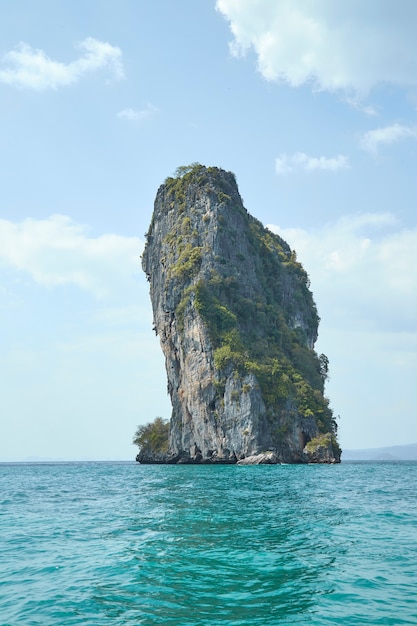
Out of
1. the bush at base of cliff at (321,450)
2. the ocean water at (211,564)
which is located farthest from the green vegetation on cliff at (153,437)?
the ocean water at (211,564)

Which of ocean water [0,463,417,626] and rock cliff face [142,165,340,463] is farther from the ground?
rock cliff face [142,165,340,463]

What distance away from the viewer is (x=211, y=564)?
11.6 m

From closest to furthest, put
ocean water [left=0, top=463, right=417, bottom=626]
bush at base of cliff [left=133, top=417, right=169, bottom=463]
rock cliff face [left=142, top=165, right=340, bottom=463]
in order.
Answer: ocean water [left=0, top=463, right=417, bottom=626], rock cliff face [left=142, top=165, right=340, bottom=463], bush at base of cliff [left=133, top=417, right=169, bottom=463]

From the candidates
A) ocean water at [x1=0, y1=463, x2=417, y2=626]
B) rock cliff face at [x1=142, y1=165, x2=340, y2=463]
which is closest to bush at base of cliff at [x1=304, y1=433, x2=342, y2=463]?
rock cliff face at [x1=142, y1=165, x2=340, y2=463]

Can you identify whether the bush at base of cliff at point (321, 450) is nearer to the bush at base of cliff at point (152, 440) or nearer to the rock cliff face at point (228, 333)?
the rock cliff face at point (228, 333)

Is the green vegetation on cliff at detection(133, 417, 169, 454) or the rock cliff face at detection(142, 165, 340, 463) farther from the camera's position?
the green vegetation on cliff at detection(133, 417, 169, 454)

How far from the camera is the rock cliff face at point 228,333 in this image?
6372 centimetres

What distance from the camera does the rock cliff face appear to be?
63.7 m

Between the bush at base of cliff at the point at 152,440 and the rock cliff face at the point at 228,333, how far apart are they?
5467mm

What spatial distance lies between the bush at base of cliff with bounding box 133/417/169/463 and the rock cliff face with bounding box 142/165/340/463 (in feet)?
17.9

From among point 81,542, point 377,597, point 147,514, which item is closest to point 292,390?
point 147,514

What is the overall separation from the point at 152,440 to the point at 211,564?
7328 centimetres

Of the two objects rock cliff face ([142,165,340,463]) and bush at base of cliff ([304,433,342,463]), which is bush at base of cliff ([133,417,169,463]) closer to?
rock cliff face ([142,165,340,463])

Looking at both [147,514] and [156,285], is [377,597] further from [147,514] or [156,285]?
[156,285]
